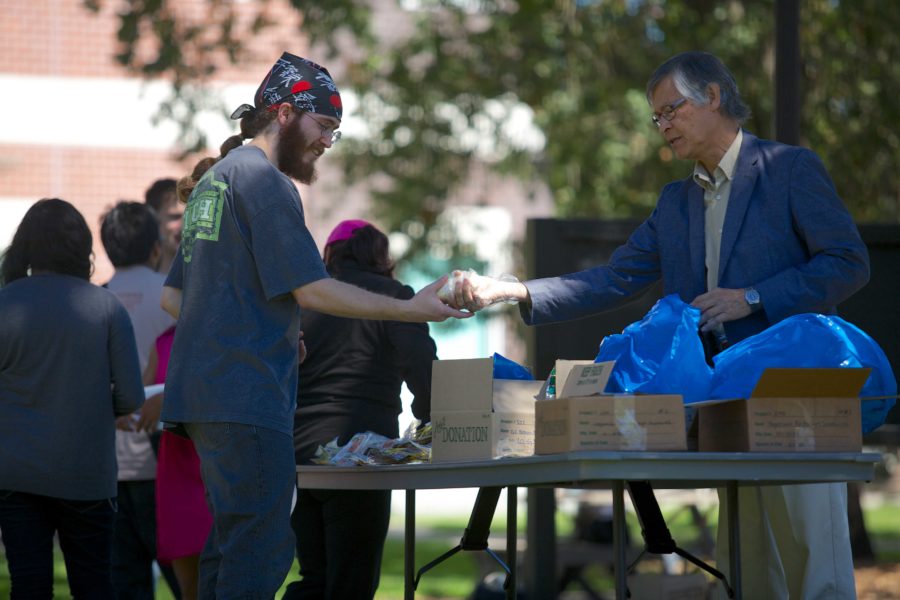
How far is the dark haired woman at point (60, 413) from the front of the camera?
4.53 metres

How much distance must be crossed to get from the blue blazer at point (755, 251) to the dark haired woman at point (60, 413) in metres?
1.52

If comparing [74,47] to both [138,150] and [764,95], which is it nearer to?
[138,150]

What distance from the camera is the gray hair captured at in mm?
4336

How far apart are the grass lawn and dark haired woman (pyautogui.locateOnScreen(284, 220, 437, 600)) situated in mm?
2325

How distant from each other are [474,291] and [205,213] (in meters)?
0.96

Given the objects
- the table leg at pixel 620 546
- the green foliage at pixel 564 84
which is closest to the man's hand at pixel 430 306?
the table leg at pixel 620 546

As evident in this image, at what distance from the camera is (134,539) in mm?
5605

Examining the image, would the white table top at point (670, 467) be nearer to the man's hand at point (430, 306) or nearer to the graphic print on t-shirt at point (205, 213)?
the man's hand at point (430, 306)

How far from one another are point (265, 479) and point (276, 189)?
796 millimetres

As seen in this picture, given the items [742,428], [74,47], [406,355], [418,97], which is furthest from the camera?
[74,47]

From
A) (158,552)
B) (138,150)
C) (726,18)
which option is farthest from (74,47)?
(158,552)

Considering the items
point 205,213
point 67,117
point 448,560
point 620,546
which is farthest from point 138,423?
point 67,117

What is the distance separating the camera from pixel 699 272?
4492 mm

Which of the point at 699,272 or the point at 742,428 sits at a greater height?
the point at 699,272
